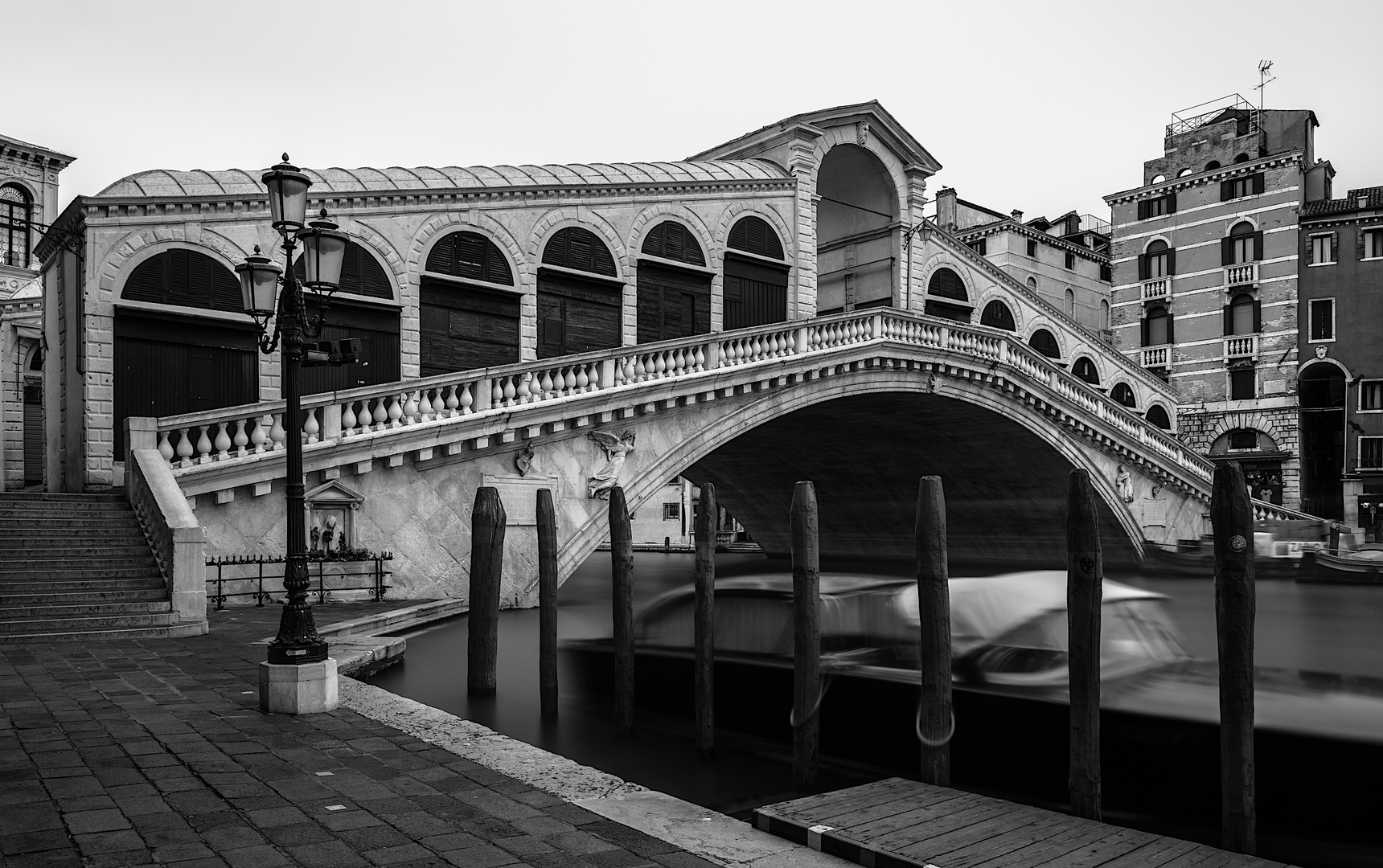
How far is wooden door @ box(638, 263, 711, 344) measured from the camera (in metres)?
20.3

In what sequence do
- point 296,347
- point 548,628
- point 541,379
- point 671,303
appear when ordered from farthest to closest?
point 671,303 < point 541,379 < point 548,628 < point 296,347

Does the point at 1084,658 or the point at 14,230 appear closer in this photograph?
the point at 1084,658

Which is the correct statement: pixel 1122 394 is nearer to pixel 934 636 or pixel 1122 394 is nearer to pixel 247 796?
pixel 934 636

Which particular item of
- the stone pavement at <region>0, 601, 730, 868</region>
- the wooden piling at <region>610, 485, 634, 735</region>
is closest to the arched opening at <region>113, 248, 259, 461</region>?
the stone pavement at <region>0, 601, 730, 868</region>

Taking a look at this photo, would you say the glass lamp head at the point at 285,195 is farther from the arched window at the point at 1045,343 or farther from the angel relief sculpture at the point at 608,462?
the arched window at the point at 1045,343

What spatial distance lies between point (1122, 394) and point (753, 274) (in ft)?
55.7

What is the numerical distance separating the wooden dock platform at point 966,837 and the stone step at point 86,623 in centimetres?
765

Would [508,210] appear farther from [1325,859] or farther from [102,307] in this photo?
[1325,859]

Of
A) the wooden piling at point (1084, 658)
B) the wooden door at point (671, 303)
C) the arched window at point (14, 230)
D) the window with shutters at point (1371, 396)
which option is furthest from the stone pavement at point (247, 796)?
the window with shutters at point (1371, 396)

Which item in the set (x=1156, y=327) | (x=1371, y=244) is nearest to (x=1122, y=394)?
(x=1156, y=327)

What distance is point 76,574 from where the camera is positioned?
36.1ft

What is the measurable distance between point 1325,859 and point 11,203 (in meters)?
36.0

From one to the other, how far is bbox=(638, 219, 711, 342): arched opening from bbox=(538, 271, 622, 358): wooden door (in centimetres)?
71

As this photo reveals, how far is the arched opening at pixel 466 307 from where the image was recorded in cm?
1750
